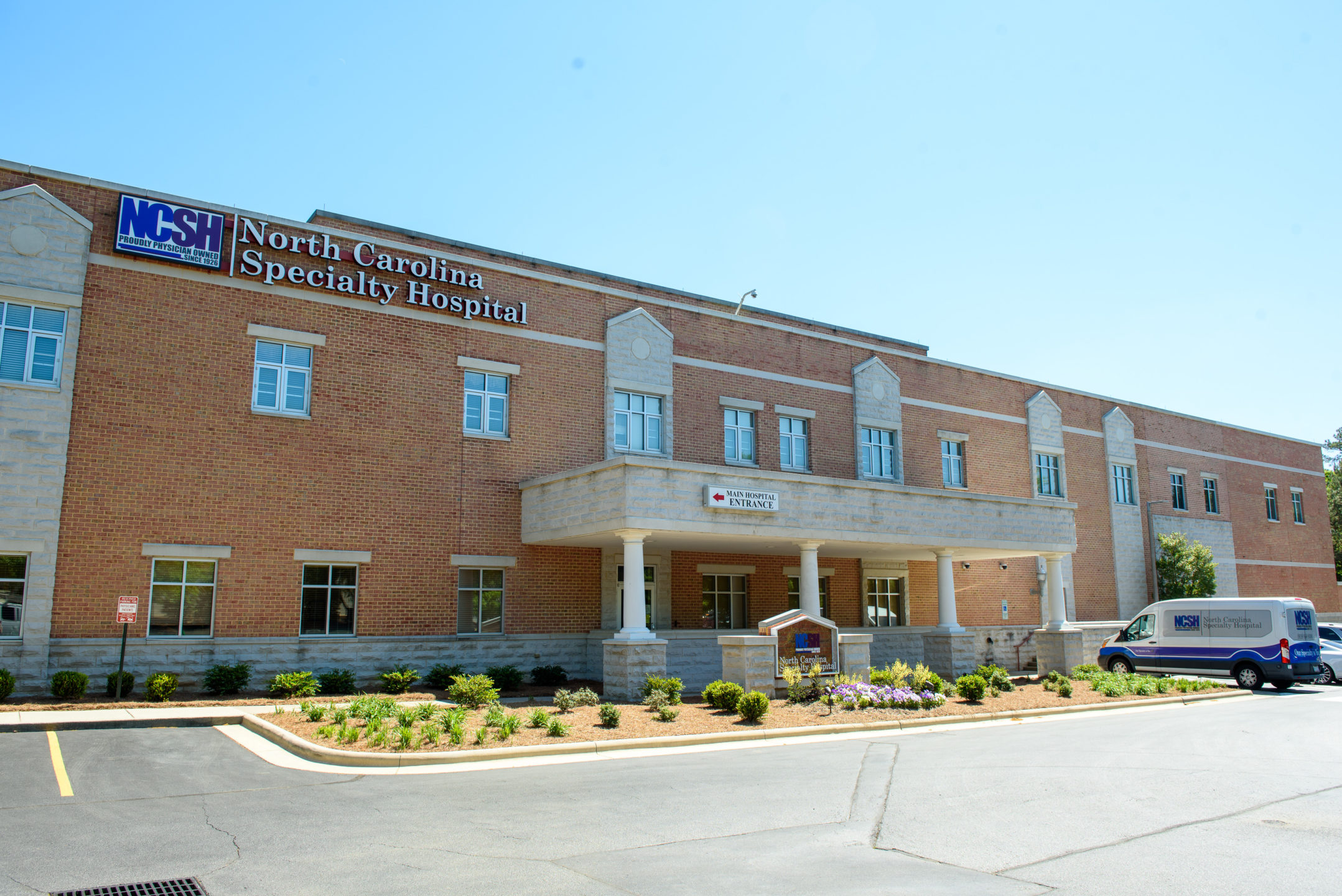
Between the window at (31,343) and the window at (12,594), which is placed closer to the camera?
the window at (12,594)

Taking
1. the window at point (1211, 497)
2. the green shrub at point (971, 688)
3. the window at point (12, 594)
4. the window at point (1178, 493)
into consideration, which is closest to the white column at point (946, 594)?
the green shrub at point (971, 688)

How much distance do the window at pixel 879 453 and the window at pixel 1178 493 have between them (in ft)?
55.4

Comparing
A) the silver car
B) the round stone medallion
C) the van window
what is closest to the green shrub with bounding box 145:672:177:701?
the round stone medallion

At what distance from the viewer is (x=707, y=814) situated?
30.5 feet

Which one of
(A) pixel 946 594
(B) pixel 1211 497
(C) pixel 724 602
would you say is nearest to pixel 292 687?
(C) pixel 724 602

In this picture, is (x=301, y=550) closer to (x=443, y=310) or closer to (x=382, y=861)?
(x=443, y=310)

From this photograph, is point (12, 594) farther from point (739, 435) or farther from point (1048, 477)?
point (1048, 477)

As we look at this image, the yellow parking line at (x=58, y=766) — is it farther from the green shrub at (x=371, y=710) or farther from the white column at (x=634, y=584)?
the white column at (x=634, y=584)

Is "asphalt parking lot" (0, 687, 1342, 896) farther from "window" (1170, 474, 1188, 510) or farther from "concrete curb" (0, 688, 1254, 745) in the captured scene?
"window" (1170, 474, 1188, 510)

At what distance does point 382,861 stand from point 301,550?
14283 mm

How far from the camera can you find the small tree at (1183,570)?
37.5 metres

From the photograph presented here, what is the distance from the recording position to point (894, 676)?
64.6 feet

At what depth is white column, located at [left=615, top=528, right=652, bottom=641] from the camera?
65.7 ft

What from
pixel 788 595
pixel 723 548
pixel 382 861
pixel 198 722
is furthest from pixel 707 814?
pixel 788 595
